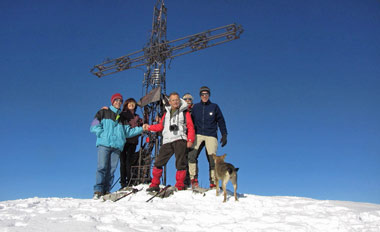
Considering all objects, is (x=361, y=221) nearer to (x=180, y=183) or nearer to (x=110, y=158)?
(x=180, y=183)

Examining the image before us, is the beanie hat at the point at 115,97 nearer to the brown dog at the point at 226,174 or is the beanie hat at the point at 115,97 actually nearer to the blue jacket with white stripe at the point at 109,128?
the blue jacket with white stripe at the point at 109,128

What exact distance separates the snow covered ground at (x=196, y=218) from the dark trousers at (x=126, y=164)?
2.21 metres

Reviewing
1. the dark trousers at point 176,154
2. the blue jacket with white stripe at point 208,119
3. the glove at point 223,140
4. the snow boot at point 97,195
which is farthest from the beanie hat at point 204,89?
the snow boot at point 97,195

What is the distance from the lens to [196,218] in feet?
12.7

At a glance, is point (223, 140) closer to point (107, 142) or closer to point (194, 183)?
point (194, 183)

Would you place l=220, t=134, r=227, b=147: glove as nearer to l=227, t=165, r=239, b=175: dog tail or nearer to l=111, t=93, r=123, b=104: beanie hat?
l=227, t=165, r=239, b=175: dog tail

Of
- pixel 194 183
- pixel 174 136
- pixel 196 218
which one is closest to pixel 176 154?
pixel 174 136

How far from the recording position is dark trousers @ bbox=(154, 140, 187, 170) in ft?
19.0

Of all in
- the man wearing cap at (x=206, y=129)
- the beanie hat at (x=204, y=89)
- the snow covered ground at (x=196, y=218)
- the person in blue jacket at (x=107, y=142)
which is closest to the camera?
the snow covered ground at (x=196, y=218)

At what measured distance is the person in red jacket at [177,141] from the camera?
582cm

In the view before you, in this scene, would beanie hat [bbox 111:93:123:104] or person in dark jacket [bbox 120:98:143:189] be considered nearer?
beanie hat [bbox 111:93:123:104]

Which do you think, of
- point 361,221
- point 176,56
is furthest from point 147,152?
point 361,221

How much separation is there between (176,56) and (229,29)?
6.14 ft

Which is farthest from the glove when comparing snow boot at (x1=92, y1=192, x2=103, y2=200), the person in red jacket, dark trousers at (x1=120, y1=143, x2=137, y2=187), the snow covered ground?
snow boot at (x1=92, y1=192, x2=103, y2=200)
